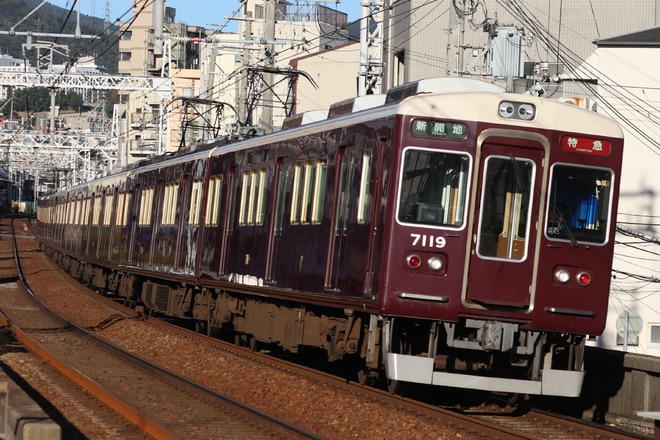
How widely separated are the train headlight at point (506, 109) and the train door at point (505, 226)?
0.93 ft

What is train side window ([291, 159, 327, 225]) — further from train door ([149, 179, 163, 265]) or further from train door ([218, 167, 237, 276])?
train door ([149, 179, 163, 265])

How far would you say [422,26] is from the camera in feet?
113

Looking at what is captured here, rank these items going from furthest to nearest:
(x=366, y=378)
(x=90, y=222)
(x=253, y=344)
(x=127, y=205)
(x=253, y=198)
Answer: (x=90, y=222) < (x=127, y=205) < (x=253, y=344) < (x=253, y=198) < (x=366, y=378)

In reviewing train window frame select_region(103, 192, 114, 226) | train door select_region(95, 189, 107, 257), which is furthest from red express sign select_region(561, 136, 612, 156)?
train door select_region(95, 189, 107, 257)

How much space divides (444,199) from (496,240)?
1.96 ft

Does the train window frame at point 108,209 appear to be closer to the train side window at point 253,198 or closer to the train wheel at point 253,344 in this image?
the train wheel at point 253,344

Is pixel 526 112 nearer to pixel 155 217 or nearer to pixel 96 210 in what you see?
pixel 155 217

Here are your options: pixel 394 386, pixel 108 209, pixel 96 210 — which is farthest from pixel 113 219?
pixel 394 386

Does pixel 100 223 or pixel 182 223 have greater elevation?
pixel 182 223

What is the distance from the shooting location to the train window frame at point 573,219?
396 inches

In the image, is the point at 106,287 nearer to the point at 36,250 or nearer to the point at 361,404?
the point at 361,404

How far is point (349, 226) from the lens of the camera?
1085 centimetres

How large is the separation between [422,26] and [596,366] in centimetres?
2398

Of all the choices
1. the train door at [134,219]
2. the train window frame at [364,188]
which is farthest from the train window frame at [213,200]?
the train window frame at [364,188]
